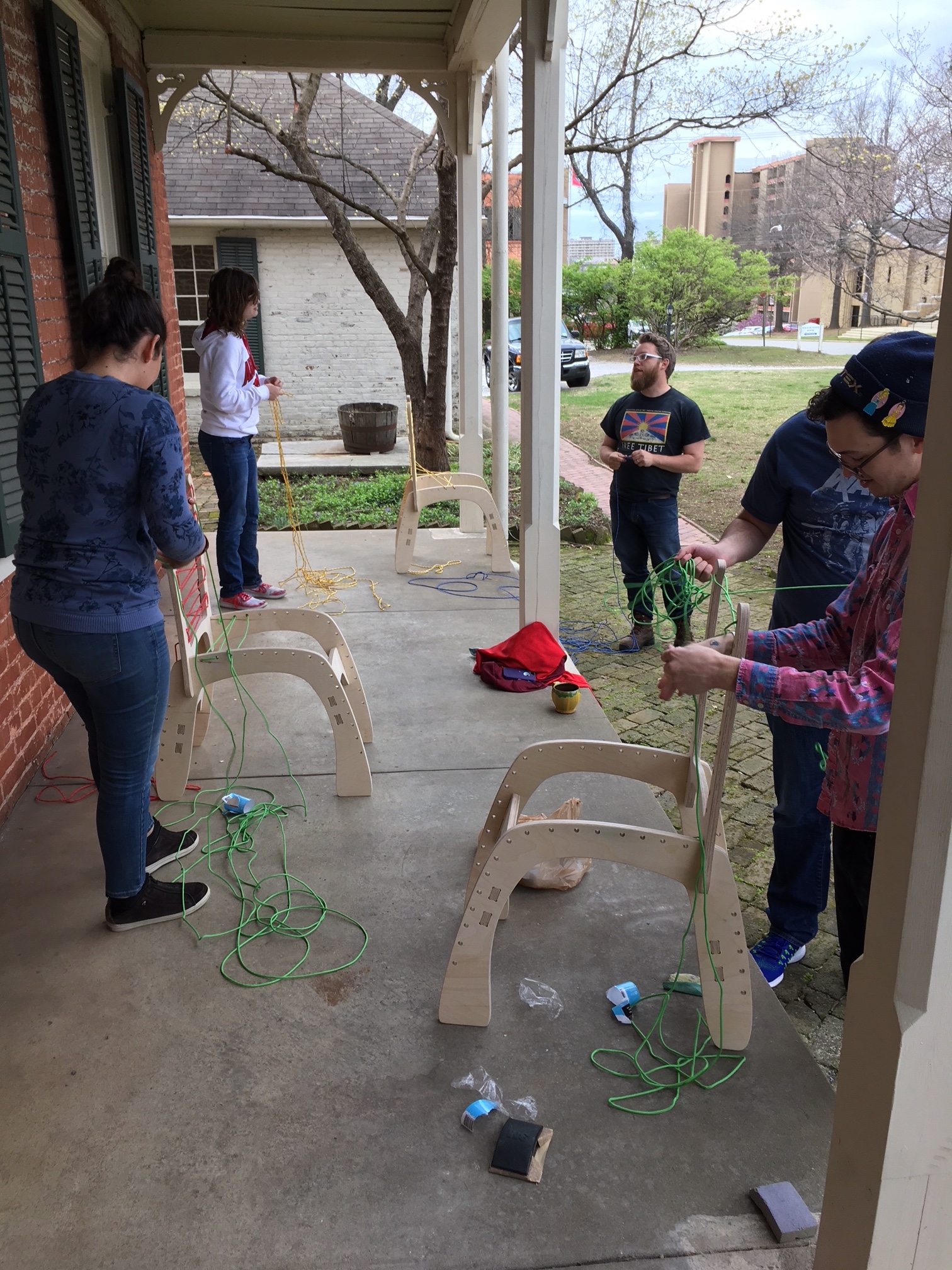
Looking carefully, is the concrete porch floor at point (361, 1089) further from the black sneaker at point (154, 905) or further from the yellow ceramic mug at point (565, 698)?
the yellow ceramic mug at point (565, 698)

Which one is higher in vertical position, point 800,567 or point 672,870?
point 800,567

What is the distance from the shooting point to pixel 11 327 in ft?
12.4

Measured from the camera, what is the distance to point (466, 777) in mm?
3846

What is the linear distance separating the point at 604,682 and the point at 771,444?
8.64ft

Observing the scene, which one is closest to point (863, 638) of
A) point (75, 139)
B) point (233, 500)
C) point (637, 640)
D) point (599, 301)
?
point (637, 640)

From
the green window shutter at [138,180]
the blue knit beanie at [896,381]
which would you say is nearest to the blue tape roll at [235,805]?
the blue knit beanie at [896,381]

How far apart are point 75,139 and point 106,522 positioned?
3439 millimetres

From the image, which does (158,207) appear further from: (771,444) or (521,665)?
(771,444)

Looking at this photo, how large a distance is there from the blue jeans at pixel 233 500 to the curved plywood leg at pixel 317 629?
194 centimetres

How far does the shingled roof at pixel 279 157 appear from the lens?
13023mm

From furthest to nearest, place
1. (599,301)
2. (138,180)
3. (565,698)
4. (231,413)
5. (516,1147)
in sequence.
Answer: (599,301)
(138,180)
(231,413)
(565,698)
(516,1147)

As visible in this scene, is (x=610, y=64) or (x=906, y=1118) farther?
(x=610, y=64)

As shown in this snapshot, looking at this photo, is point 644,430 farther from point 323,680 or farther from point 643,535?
point 323,680

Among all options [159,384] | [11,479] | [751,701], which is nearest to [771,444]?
[751,701]
